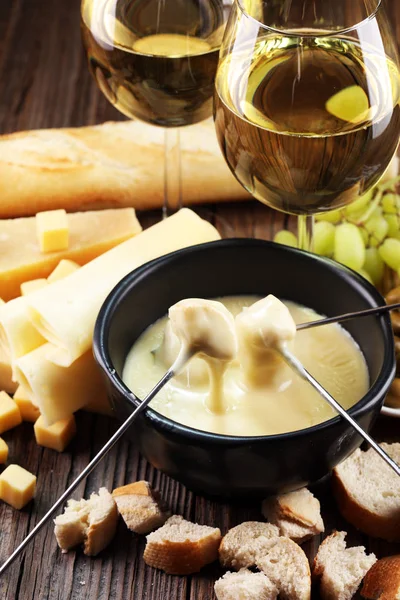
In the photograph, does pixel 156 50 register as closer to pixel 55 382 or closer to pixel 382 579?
pixel 55 382

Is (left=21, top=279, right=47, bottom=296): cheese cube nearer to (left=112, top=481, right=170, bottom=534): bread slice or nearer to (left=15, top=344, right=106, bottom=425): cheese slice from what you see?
(left=15, top=344, right=106, bottom=425): cheese slice

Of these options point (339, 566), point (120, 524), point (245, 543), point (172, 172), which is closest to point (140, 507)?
point (120, 524)

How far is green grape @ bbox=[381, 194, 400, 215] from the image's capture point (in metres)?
1.67

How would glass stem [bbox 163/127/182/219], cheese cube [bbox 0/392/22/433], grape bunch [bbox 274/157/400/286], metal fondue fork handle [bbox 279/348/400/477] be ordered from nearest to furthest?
metal fondue fork handle [bbox 279/348/400/477]
cheese cube [bbox 0/392/22/433]
grape bunch [bbox 274/157/400/286]
glass stem [bbox 163/127/182/219]

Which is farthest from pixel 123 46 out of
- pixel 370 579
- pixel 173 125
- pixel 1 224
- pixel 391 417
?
pixel 370 579

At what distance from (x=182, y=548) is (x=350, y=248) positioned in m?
0.62

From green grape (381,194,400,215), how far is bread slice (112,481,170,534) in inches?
26.7

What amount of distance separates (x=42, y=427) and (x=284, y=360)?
1.38 feet

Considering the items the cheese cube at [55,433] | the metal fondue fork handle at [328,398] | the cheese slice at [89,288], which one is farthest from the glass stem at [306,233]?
the cheese cube at [55,433]

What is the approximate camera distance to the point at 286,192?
1.36 metres

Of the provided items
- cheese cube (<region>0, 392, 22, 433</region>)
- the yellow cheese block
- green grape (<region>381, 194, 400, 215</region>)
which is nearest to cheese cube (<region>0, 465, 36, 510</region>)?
cheese cube (<region>0, 392, 22, 433</region>)

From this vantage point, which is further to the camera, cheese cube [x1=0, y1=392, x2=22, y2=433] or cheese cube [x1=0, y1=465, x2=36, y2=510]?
cheese cube [x1=0, y1=392, x2=22, y2=433]

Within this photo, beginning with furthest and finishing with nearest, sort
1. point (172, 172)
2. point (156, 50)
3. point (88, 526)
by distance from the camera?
point (172, 172) → point (156, 50) → point (88, 526)

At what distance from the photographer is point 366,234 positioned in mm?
1658
